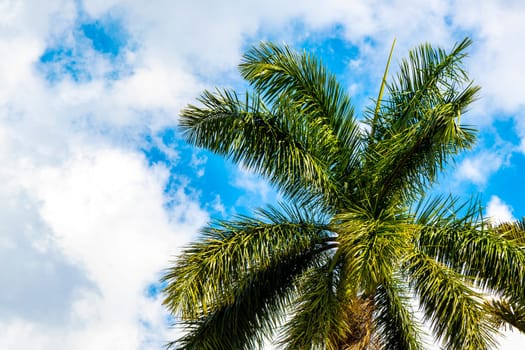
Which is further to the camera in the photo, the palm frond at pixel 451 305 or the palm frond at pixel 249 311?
the palm frond at pixel 249 311

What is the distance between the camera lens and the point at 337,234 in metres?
13.5

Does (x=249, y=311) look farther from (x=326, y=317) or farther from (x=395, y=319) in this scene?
(x=395, y=319)

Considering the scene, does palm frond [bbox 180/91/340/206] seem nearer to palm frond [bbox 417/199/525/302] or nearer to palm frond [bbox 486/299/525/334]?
palm frond [bbox 417/199/525/302]

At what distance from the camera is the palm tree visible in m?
12.5

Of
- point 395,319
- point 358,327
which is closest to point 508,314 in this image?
point 395,319

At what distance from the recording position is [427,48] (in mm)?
14758

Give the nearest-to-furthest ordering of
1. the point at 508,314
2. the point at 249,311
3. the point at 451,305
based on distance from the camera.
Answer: the point at 451,305 → the point at 249,311 → the point at 508,314

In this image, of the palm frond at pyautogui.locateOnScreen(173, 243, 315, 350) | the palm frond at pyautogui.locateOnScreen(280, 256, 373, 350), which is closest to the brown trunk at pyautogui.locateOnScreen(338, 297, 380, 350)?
the palm frond at pyautogui.locateOnScreen(280, 256, 373, 350)

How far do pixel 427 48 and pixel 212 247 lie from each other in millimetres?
5844

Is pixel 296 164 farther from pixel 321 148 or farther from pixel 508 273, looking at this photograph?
pixel 508 273

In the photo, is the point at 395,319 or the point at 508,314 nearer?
the point at 395,319

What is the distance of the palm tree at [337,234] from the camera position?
41.0ft

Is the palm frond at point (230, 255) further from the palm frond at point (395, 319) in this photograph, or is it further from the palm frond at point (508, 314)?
the palm frond at point (508, 314)

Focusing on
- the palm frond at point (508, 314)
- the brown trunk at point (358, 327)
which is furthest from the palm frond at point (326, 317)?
the palm frond at point (508, 314)
